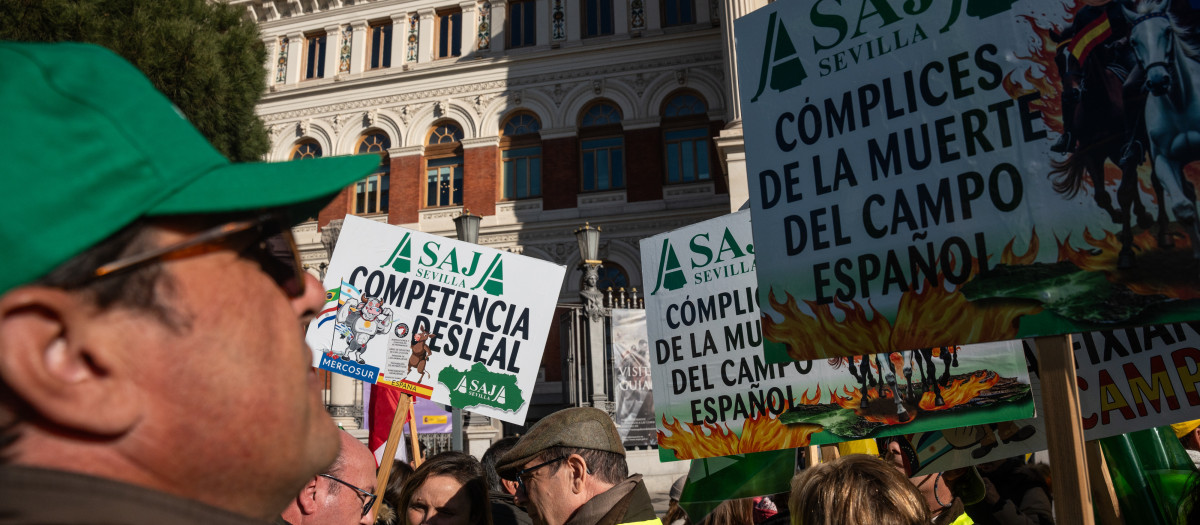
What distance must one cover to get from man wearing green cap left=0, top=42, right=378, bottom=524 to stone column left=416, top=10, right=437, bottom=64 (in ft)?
69.0

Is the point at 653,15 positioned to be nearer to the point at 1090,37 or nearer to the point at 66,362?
the point at 1090,37

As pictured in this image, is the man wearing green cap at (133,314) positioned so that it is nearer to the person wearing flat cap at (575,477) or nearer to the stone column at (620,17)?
the person wearing flat cap at (575,477)

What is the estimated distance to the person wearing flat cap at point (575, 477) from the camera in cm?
266

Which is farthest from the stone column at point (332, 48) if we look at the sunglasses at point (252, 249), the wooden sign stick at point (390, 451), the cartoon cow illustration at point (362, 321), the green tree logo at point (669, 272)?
the sunglasses at point (252, 249)

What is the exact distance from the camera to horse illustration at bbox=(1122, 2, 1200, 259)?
1.86 meters

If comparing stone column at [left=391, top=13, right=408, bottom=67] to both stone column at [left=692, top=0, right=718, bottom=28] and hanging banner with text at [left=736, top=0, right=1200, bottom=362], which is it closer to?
stone column at [left=692, top=0, right=718, bottom=28]

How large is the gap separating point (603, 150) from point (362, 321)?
15.4 m

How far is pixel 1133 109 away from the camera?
1959 millimetres

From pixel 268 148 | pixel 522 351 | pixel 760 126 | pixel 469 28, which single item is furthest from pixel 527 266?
pixel 469 28

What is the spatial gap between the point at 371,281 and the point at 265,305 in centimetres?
412

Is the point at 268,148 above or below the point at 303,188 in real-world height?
above

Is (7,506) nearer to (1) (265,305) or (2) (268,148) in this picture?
(1) (265,305)

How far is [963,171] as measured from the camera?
7.41 feet

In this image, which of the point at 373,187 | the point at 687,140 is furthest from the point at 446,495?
the point at 373,187
